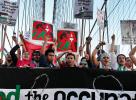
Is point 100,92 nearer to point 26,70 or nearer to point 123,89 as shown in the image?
point 123,89

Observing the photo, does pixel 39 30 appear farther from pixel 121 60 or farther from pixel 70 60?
pixel 70 60

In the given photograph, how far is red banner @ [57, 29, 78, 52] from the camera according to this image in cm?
980

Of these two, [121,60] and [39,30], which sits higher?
[39,30]

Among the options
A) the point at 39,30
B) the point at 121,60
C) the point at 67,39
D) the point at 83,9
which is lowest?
the point at 121,60

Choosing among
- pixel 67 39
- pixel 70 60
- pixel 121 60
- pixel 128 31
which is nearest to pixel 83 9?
pixel 128 31

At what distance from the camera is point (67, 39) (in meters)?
9.78

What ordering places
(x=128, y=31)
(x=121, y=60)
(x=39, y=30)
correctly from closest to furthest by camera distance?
(x=121, y=60)
(x=39, y=30)
(x=128, y=31)

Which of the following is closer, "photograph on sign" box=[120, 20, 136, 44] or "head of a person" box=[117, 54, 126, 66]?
"head of a person" box=[117, 54, 126, 66]

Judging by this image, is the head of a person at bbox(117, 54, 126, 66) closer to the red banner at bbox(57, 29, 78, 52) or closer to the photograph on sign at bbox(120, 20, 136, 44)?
the red banner at bbox(57, 29, 78, 52)

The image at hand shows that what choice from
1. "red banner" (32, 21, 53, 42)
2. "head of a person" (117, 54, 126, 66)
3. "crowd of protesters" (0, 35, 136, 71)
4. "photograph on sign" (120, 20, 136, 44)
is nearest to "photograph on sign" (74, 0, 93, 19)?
"photograph on sign" (120, 20, 136, 44)

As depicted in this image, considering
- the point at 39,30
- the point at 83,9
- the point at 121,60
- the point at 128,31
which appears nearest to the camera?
the point at 121,60

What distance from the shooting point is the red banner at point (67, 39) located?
9797mm

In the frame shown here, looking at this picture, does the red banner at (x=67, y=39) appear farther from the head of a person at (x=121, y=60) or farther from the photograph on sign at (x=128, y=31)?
the head of a person at (x=121, y=60)

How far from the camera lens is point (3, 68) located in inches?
237
